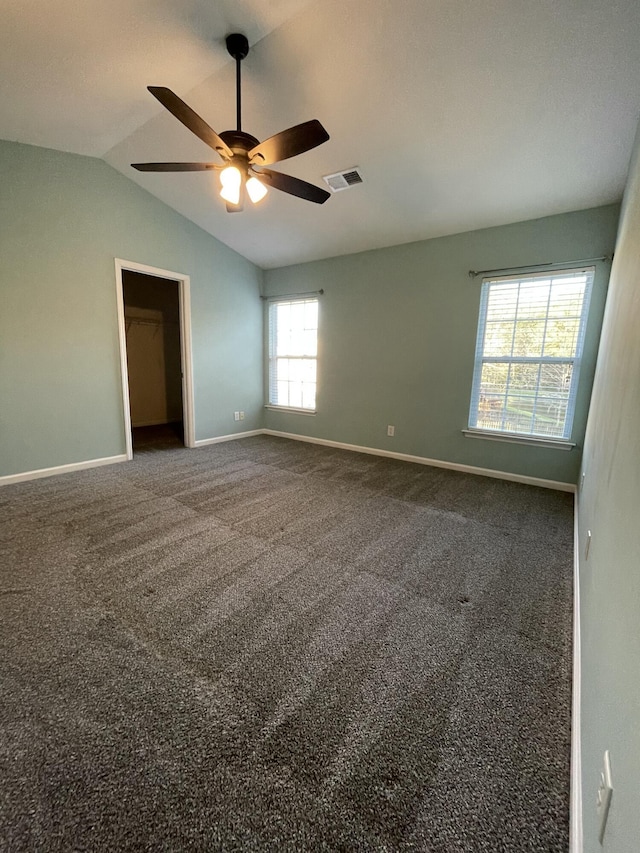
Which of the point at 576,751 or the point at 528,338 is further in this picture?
the point at 528,338

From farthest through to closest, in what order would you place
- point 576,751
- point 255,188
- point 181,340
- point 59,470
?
point 181,340 → point 59,470 → point 255,188 → point 576,751

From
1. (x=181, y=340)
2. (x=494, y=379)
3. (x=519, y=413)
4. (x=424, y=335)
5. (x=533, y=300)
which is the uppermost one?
(x=533, y=300)

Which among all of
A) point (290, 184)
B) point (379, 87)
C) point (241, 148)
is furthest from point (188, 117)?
point (379, 87)

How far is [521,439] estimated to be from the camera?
3506mm

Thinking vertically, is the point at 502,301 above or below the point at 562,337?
above

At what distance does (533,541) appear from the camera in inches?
95.5

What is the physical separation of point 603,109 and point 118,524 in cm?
424

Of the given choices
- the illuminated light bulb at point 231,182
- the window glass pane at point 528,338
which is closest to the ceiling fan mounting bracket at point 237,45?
the illuminated light bulb at point 231,182

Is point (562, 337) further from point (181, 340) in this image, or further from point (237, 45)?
point (181, 340)

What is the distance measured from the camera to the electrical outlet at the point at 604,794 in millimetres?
694

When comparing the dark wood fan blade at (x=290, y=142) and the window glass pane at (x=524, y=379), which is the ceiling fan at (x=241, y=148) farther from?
the window glass pane at (x=524, y=379)

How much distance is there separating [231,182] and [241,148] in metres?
0.19

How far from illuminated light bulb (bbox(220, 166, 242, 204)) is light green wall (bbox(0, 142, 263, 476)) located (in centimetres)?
218

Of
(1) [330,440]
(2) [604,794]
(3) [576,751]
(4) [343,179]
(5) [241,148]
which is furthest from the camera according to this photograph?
(1) [330,440]
